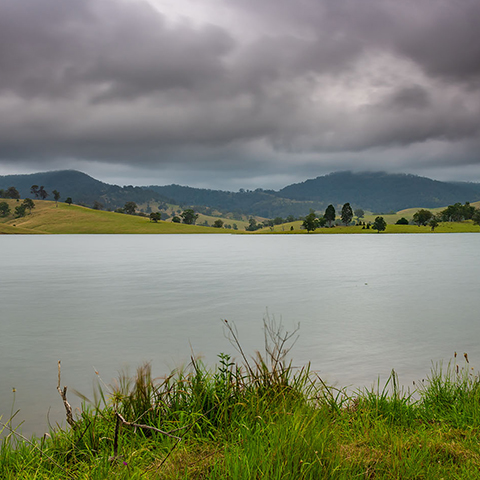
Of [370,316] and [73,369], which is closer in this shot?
[73,369]

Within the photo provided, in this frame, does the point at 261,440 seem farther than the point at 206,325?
No

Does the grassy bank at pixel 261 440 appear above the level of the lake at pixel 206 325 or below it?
above

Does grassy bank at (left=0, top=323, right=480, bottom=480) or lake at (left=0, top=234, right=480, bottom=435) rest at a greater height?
grassy bank at (left=0, top=323, right=480, bottom=480)

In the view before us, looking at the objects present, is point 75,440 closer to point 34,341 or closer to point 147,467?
point 147,467

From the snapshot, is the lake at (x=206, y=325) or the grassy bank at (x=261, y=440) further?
the lake at (x=206, y=325)

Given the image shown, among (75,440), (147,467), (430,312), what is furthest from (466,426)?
(430,312)

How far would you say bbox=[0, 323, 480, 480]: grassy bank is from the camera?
14.9ft

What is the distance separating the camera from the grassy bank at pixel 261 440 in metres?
4.55

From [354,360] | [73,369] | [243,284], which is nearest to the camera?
[73,369]

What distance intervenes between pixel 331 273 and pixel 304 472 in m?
37.8

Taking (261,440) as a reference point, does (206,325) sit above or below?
below

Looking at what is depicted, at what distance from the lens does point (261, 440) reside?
16.4 feet

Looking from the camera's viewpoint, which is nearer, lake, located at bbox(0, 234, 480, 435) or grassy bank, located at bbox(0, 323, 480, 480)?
grassy bank, located at bbox(0, 323, 480, 480)

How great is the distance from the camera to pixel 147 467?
4801 millimetres
